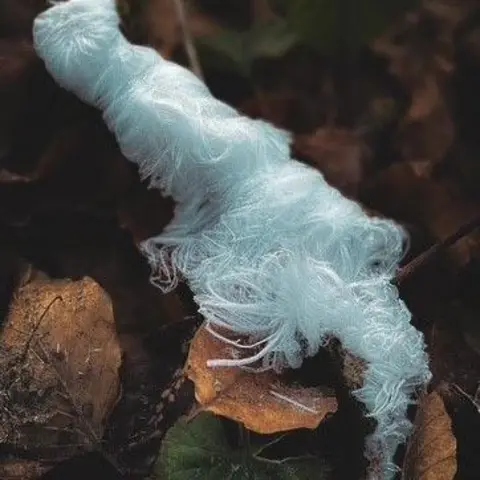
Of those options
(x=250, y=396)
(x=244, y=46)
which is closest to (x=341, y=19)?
(x=244, y=46)

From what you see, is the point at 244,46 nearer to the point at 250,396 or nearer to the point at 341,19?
the point at 341,19

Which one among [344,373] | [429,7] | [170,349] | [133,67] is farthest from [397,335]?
[429,7]

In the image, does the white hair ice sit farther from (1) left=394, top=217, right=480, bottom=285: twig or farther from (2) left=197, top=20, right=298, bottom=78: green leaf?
(2) left=197, top=20, right=298, bottom=78: green leaf

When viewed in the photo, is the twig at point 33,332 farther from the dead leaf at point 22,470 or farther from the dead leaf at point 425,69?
the dead leaf at point 425,69

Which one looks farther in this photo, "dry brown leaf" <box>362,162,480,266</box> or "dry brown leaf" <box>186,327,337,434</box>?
"dry brown leaf" <box>362,162,480,266</box>

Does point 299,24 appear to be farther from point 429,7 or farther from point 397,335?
point 397,335

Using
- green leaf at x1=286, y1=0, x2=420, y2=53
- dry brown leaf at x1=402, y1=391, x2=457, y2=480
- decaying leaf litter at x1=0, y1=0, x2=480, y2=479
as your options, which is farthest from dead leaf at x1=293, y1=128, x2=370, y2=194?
dry brown leaf at x1=402, y1=391, x2=457, y2=480
